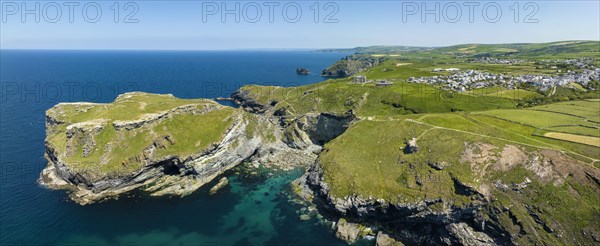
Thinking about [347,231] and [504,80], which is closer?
[347,231]

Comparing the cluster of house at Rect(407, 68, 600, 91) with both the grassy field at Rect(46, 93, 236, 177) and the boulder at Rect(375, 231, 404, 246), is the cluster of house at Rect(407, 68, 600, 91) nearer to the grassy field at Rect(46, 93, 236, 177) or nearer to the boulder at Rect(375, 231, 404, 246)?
the boulder at Rect(375, 231, 404, 246)

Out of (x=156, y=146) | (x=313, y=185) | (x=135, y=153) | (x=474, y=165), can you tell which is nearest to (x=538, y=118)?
(x=474, y=165)

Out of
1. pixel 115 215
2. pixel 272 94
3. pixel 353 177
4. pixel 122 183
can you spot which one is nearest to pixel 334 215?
pixel 353 177

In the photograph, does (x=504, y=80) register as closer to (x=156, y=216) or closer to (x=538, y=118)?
(x=538, y=118)

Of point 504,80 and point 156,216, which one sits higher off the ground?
point 504,80

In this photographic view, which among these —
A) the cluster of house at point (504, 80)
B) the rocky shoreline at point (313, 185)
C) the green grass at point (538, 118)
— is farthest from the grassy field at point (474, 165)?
the cluster of house at point (504, 80)

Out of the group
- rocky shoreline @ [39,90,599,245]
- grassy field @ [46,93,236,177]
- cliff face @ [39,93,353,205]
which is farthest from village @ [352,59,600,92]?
grassy field @ [46,93,236,177]

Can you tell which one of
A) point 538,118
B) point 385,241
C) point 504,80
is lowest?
point 385,241

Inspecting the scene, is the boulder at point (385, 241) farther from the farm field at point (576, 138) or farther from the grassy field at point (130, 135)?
the grassy field at point (130, 135)
